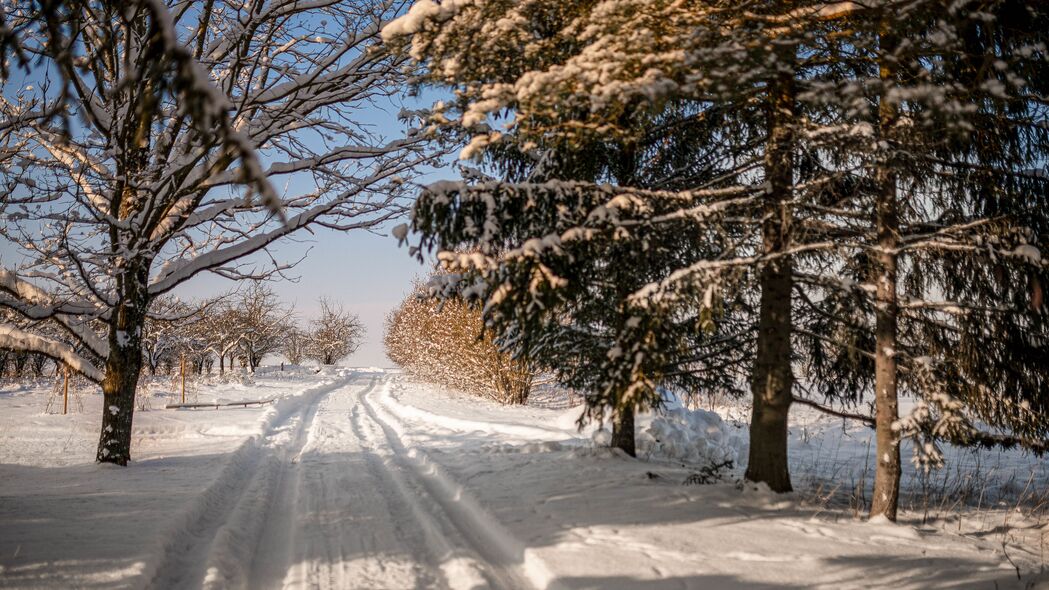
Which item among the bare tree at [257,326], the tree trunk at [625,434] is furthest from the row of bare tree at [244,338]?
the tree trunk at [625,434]

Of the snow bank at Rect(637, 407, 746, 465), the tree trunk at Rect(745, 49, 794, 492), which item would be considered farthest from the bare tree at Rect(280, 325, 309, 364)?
the tree trunk at Rect(745, 49, 794, 492)

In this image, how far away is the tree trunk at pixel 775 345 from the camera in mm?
5695

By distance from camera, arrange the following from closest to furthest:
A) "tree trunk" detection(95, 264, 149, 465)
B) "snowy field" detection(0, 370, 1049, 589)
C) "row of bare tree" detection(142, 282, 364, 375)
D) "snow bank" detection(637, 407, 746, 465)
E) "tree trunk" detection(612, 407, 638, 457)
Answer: "snowy field" detection(0, 370, 1049, 589)
"tree trunk" detection(95, 264, 149, 465)
"tree trunk" detection(612, 407, 638, 457)
"snow bank" detection(637, 407, 746, 465)
"row of bare tree" detection(142, 282, 364, 375)

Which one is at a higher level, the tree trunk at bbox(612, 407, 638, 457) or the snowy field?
the tree trunk at bbox(612, 407, 638, 457)

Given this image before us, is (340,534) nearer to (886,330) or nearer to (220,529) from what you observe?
(220,529)

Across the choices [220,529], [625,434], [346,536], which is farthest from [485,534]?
[625,434]

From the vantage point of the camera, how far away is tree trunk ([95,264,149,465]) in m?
7.68

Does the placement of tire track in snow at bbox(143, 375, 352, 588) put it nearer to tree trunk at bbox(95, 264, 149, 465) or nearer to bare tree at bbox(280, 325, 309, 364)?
tree trunk at bbox(95, 264, 149, 465)

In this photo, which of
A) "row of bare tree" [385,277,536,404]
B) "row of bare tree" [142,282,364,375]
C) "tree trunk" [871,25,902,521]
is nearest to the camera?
"tree trunk" [871,25,902,521]

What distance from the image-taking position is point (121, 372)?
7746 millimetres

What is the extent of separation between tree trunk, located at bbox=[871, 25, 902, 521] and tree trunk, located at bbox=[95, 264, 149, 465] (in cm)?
966

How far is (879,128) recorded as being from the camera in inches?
197

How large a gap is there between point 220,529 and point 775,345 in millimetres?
6000

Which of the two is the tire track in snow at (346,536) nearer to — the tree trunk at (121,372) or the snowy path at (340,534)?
the snowy path at (340,534)
